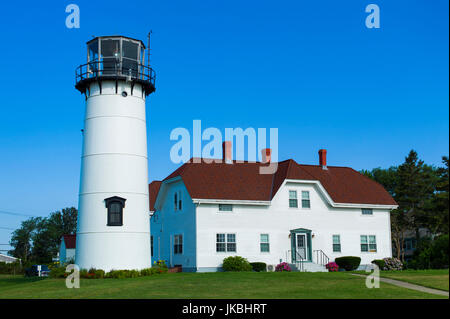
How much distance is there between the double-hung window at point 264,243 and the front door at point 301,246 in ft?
7.11

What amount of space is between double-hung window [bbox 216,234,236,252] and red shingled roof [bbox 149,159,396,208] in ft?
8.06

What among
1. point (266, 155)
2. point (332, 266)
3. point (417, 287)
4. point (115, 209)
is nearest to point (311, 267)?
point (332, 266)

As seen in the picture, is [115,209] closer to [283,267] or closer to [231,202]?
[231,202]

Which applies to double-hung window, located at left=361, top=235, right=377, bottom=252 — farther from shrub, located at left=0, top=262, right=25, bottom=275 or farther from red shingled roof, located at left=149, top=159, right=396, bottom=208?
shrub, located at left=0, top=262, right=25, bottom=275

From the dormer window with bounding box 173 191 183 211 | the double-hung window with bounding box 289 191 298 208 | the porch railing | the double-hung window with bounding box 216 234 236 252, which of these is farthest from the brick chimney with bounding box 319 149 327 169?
the dormer window with bounding box 173 191 183 211

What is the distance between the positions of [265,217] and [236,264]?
4387 mm

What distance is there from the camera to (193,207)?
34219 millimetres

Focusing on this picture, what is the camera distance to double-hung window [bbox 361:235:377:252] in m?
38.8

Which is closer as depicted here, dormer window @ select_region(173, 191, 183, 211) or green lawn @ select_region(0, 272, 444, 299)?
green lawn @ select_region(0, 272, 444, 299)
